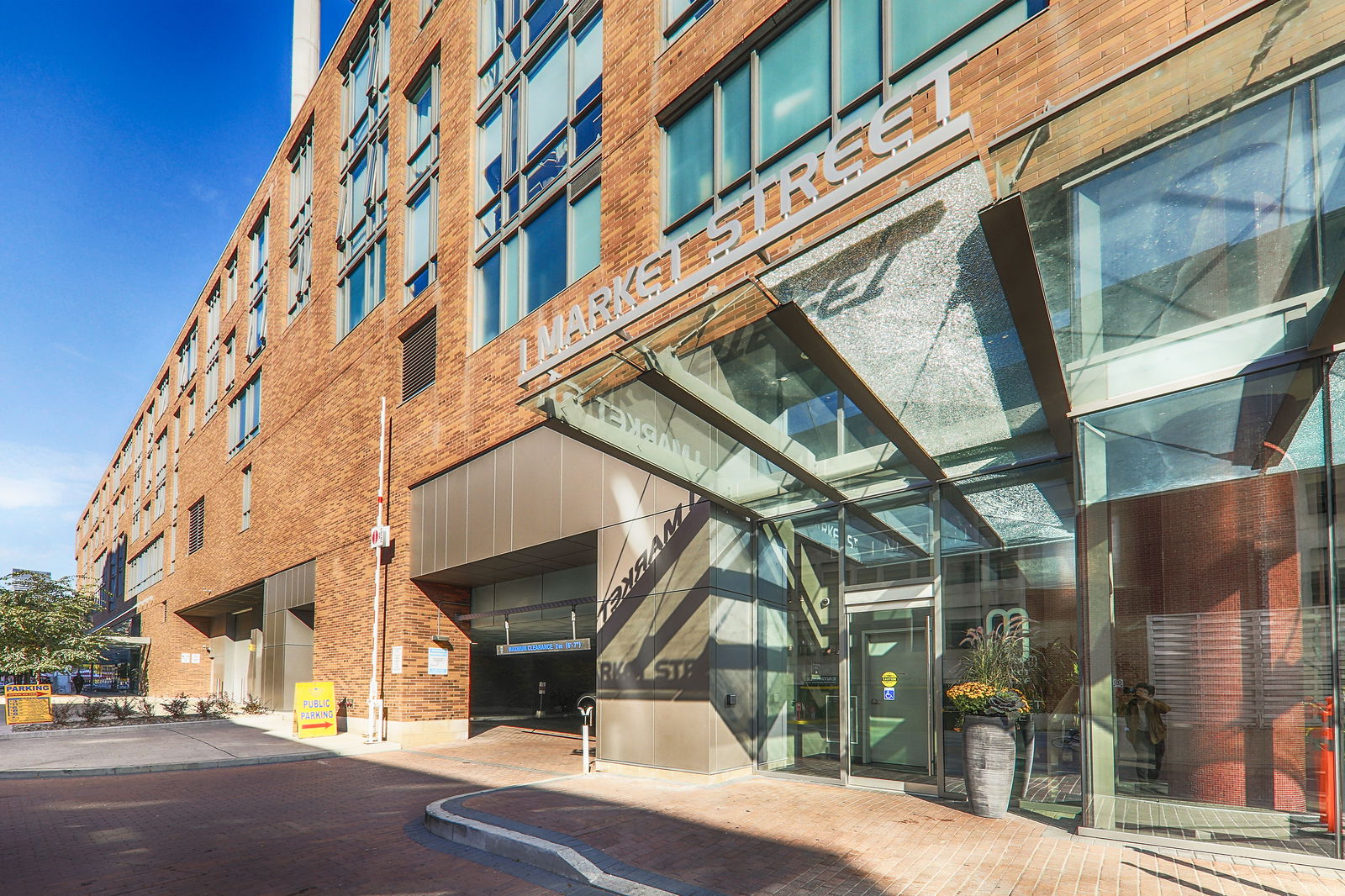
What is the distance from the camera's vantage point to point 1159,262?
7.59m

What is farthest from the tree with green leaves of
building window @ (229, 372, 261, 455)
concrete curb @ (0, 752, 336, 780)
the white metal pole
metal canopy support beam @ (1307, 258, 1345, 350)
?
metal canopy support beam @ (1307, 258, 1345, 350)

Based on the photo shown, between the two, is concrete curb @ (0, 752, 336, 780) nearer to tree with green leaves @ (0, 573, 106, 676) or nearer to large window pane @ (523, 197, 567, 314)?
large window pane @ (523, 197, 567, 314)

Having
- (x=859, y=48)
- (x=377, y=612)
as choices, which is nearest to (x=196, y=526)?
(x=377, y=612)

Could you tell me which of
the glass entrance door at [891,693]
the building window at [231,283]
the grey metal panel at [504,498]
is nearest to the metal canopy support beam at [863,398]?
the glass entrance door at [891,693]

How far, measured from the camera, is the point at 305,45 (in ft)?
134

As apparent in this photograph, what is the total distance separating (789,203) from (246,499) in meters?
31.2

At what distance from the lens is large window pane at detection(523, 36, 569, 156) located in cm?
1666

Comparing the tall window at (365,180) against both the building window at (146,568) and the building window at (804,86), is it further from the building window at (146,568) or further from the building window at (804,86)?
the building window at (146,568)

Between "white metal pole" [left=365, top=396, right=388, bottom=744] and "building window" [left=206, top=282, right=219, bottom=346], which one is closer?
"white metal pole" [left=365, top=396, right=388, bottom=744]

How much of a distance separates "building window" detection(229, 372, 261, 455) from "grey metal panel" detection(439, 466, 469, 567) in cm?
1685

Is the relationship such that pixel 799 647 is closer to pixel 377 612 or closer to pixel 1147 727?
pixel 1147 727

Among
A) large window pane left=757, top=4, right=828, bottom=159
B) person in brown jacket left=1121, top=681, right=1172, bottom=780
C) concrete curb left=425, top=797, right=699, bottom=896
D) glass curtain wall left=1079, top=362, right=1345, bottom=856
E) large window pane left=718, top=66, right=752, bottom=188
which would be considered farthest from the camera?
large window pane left=718, top=66, right=752, bottom=188

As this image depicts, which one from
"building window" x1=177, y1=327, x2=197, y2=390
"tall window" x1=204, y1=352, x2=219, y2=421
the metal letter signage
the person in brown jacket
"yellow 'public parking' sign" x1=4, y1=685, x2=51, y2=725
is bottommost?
"yellow 'public parking' sign" x1=4, y1=685, x2=51, y2=725

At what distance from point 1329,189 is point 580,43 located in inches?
510
